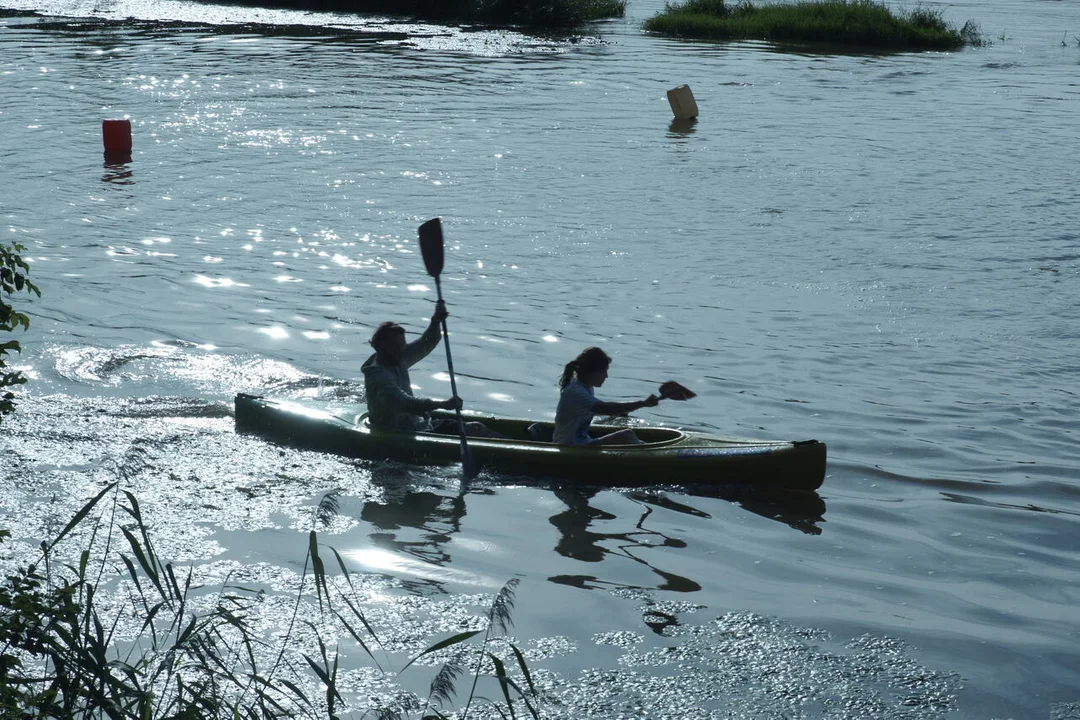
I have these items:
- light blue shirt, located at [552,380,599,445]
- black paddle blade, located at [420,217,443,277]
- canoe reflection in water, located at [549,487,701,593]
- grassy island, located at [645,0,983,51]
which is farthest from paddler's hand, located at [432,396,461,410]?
grassy island, located at [645,0,983,51]

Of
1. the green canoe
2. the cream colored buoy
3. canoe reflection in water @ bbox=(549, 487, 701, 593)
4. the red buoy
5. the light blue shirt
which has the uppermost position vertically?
the cream colored buoy

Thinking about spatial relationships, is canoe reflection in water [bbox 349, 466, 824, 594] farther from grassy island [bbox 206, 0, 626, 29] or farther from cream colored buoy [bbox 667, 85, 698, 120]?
grassy island [bbox 206, 0, 626, 29]

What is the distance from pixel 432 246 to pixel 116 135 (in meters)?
11.3

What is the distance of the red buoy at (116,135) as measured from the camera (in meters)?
17.8

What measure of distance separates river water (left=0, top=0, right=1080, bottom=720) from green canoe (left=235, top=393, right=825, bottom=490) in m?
0.15

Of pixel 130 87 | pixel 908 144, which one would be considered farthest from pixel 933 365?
pixel 130 87

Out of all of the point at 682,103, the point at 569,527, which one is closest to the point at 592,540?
the point at 569,527

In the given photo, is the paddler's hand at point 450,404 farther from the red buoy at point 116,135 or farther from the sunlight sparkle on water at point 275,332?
the red buoy at point 116,135

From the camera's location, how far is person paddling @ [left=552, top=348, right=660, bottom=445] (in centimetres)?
754

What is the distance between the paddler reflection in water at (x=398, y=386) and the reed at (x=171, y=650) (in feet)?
5.53

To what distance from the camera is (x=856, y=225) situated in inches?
587

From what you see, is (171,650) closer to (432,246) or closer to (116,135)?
(432,246)

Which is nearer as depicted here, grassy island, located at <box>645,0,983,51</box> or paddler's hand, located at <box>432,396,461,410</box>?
paddler's hand, located at <box>432,396,461,410</box>

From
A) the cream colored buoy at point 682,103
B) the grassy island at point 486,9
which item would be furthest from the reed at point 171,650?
the grassy island at point 486,9
